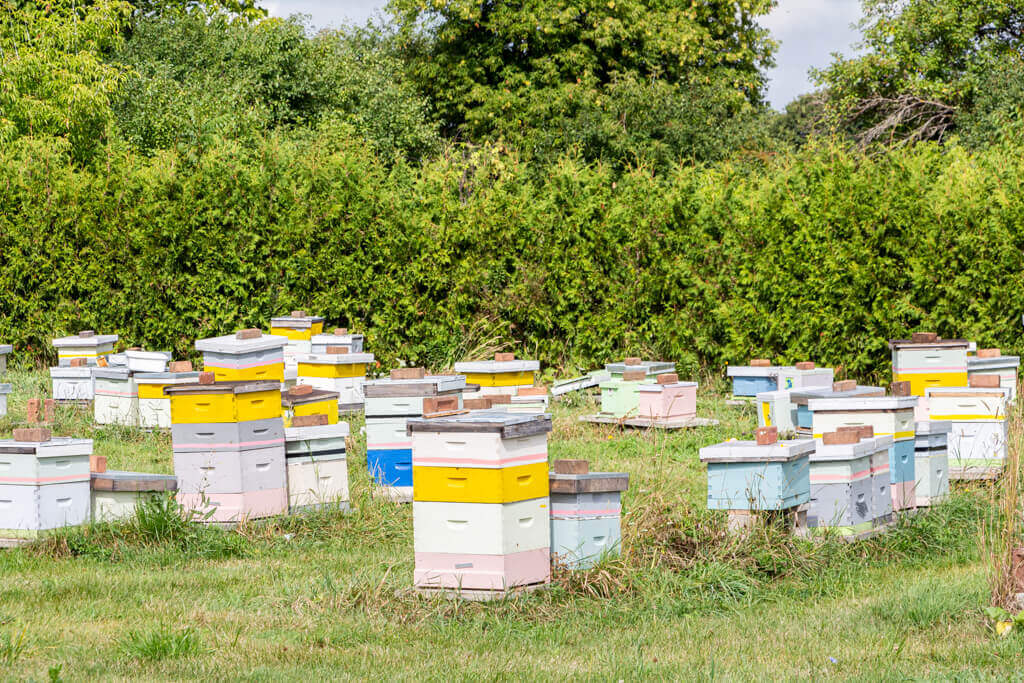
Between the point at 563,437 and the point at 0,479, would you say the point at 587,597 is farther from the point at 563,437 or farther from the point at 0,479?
the point at 563,437

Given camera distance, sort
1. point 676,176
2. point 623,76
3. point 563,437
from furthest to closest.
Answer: point 623,76
point 676,176
point 563,437

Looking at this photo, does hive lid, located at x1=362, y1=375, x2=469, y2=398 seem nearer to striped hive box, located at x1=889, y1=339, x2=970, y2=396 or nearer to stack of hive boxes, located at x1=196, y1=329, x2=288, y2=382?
stack of hive boxes, located at x1=196, y1=329, x2=288, y2=382

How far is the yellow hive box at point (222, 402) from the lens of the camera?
20.9 feet

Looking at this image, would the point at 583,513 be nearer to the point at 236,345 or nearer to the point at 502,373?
the point at 236,345

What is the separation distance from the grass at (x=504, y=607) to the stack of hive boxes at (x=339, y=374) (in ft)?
10.3

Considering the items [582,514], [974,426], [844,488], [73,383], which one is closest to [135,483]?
[582,514]

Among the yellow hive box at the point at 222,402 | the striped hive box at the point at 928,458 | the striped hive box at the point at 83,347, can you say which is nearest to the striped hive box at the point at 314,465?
the yellow hive box at the point at 222,402

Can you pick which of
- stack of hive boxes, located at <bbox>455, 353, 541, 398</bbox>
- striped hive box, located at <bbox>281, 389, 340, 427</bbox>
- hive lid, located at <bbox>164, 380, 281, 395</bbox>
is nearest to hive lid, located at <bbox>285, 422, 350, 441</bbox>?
hive lid, located at <bbox>164, 380, 281, 395</bbox>

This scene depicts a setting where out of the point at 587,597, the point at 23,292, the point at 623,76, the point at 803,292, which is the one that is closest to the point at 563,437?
the point at 803,292

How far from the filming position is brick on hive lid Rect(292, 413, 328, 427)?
22.1ft

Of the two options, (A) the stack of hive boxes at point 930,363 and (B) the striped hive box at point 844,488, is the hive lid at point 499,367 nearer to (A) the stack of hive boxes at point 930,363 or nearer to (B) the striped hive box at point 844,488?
(A) the stack of hive boxes at point 930,363

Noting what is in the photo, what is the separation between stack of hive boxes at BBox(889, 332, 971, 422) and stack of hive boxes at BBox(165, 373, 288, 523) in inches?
201

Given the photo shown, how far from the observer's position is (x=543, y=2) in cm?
2611

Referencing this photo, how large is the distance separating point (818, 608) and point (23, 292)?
38.2 feet
